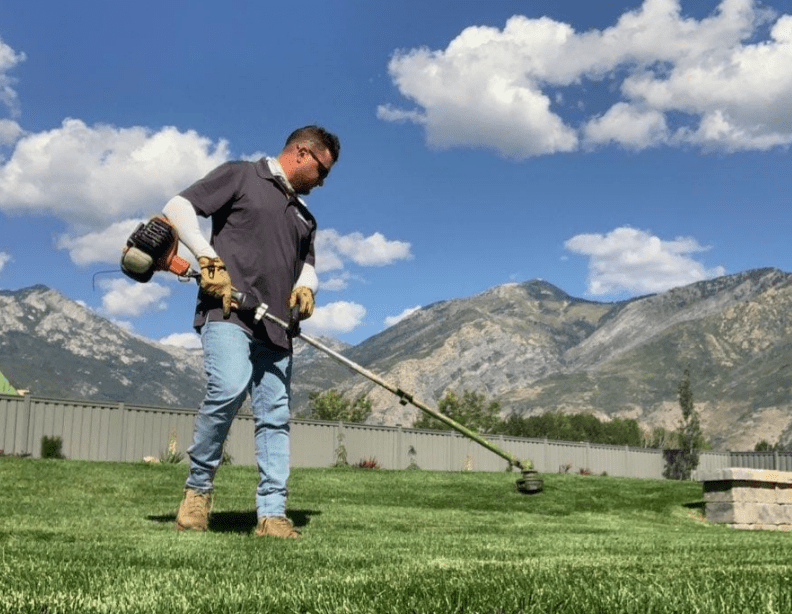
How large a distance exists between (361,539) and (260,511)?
0.64 meters

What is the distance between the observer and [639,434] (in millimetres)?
100562

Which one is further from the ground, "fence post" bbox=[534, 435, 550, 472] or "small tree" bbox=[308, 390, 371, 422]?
"small tree" bbox=[308, 390, 371, 422]

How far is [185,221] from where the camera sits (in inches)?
198

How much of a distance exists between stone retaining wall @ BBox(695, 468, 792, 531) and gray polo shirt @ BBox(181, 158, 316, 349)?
753 centimetres

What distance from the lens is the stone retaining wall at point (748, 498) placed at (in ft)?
35.3

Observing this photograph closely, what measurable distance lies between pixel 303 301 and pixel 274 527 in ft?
4.57

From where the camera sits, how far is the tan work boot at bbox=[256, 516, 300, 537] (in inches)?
196

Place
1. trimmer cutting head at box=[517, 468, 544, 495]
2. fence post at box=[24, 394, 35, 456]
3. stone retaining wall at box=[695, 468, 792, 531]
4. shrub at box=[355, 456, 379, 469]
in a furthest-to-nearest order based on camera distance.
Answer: shrub at box=[355, 456, 379, 469] < fence post at box=[24, 394, 35, 456] < stone retaining wall at box=[695, 468, 792, 531] < trimmer cutting head at box=[517, 468, 544, 495]

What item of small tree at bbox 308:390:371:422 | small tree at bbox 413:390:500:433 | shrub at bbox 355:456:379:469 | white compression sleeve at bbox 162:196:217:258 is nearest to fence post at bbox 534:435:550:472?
shrub at bbox 355:456:379:469

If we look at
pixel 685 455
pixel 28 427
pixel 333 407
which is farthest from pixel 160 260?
pixel 333 407

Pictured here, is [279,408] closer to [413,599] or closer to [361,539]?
[361,539]

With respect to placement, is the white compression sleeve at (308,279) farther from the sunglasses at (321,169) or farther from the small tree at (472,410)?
the small tree at (472,410)

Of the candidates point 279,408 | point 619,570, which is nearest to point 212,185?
point 279,408

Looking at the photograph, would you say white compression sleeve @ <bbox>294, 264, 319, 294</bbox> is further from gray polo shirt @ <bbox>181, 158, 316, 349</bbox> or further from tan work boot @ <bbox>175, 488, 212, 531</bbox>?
tan work boot @ <bbox>175, 488, 212, 531</bbox>
